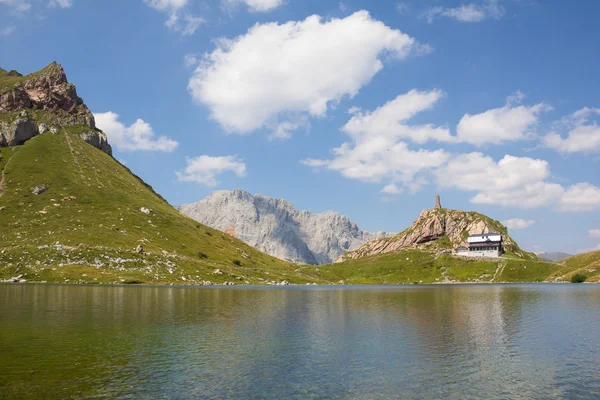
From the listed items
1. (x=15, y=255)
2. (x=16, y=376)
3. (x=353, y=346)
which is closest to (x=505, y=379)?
(x=353, y=346)

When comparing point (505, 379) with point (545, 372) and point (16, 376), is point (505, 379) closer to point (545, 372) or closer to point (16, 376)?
point (545, 372)

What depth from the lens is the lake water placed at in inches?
1293

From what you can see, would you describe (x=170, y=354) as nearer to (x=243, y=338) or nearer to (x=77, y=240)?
(x=243, y=338)

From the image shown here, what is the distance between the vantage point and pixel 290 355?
45438 millimetres

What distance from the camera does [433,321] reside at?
73.6 meters

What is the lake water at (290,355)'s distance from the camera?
32844mm

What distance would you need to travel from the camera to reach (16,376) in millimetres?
33938

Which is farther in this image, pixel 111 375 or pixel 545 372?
pixel 545 372

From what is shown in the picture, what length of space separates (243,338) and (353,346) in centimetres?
1506

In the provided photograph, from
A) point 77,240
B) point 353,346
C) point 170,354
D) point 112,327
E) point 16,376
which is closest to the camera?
point 16,376

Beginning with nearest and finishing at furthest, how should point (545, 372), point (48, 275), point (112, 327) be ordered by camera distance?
point (545, 372) < point (112, 327) < point (48, 275)

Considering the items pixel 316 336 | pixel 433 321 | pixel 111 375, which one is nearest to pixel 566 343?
pixel 433 321

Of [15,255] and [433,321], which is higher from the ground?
[15,255]

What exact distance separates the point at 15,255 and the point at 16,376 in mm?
165141
